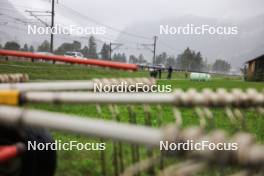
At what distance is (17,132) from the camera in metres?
2.63

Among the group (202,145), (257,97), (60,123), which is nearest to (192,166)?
(202,145)

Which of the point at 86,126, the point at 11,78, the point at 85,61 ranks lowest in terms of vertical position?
the point at 86,126

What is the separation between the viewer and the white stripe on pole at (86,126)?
1.18m

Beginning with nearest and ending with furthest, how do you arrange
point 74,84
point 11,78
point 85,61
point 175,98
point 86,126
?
point 86,126
point 175,98
point 74,84
point 11,78
point 85,61

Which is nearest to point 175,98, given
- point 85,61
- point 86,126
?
point 86,126

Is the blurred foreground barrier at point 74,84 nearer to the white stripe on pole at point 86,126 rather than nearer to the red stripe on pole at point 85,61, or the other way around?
the red stripe on pole at point 85,61

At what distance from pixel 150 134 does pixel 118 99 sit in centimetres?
65

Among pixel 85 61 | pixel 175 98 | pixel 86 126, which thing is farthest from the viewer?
pixel 85 61

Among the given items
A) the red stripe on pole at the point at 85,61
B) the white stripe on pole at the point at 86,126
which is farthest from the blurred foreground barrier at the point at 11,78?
the white stripe on pole at the point at 86,126

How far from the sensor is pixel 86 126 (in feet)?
4.32

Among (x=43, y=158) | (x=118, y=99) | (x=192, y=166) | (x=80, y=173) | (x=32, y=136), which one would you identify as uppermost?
(x=118, y=99)

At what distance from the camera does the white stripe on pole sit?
1.18 metres

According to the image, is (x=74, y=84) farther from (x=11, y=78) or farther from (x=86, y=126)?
(x=86, y=126)

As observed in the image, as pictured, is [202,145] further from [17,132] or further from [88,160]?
[88,160]
